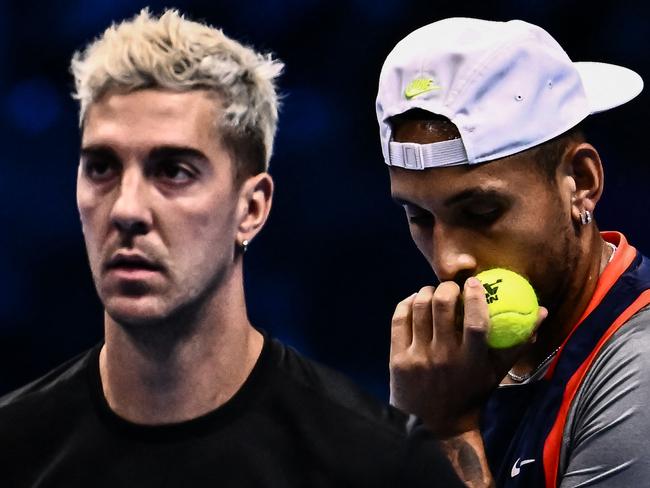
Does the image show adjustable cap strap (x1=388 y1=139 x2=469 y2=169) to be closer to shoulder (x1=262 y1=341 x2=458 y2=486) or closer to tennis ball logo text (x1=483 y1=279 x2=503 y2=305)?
tennis ball logo text (x1=483 y1=279 x2=503 y2=305)

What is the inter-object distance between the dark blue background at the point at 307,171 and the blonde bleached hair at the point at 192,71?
2003 mm

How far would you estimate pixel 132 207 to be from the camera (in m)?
1.92

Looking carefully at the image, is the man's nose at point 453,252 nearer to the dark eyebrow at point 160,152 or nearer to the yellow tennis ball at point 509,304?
the yellow tennis ball at point 509,304

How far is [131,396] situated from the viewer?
203 centimetres

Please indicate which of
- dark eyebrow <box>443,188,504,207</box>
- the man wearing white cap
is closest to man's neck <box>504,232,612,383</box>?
the man wearing white cap

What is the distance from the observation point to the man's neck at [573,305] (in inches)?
104

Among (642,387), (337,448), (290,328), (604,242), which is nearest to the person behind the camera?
(337,448)

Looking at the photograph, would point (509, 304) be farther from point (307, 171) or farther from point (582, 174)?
point (307, 171)

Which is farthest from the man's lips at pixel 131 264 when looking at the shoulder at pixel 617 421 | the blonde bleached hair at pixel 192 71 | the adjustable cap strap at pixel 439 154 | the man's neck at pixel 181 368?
the shoulder at pixel 617 421

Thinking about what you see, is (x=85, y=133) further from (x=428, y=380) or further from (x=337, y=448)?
(x=428, y=380)

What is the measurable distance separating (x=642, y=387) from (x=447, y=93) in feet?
2.21

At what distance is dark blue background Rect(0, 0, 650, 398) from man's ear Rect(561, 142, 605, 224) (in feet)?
4.98

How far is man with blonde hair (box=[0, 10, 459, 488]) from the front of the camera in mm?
1943

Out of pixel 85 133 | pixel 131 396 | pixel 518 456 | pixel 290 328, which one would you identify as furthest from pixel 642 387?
pixel 290 328
